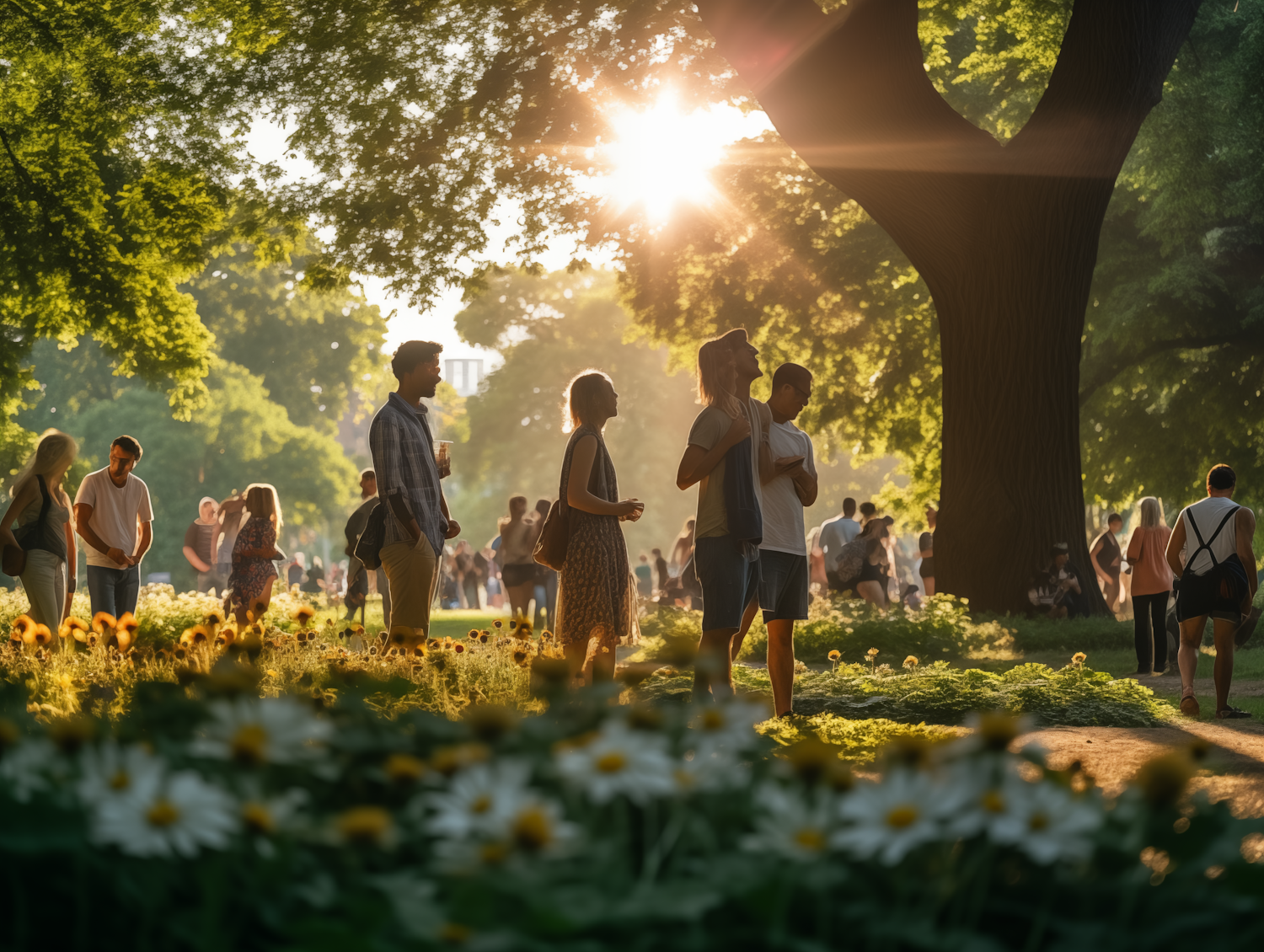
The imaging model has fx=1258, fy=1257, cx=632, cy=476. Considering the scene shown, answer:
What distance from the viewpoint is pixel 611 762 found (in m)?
1.58

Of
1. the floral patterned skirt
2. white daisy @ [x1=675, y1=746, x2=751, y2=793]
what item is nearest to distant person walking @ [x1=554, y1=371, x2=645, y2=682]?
the floral patterned skirt

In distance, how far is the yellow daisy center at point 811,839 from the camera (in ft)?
5.02

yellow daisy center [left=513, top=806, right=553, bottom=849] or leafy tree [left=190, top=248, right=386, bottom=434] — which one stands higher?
leafy tree [left=190, top=248, right=386, bottom=434]

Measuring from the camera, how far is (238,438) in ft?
145

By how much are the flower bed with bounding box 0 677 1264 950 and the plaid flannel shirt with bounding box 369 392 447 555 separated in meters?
4.28

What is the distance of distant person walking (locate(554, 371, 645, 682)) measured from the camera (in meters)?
5.84

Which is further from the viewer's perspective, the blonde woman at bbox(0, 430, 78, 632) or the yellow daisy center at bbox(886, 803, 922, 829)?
the blonde woman at bbox(0, 430, 78, 632)

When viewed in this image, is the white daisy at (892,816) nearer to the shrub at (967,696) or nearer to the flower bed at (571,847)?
the flower bed at (571,847)

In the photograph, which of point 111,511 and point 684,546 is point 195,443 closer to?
point 684,546

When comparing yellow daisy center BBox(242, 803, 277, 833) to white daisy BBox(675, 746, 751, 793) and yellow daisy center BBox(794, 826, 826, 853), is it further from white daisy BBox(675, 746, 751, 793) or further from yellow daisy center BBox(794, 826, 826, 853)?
yellow daisy center BBox(794, 826, 826, 853)

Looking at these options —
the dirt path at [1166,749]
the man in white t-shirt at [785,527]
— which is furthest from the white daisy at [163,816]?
the man in white t-shirt at [785,527]

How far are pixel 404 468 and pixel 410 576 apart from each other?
0.53m

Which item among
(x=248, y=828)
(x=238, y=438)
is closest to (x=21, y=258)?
(x=248, y=828)

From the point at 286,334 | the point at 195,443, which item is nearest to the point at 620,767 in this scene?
the point at 195,443
